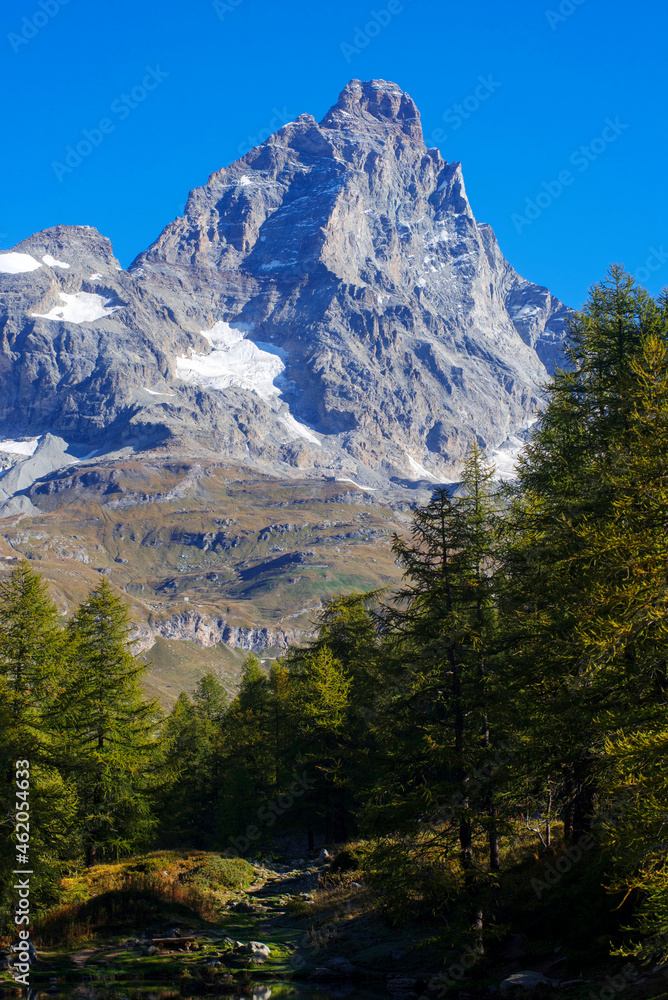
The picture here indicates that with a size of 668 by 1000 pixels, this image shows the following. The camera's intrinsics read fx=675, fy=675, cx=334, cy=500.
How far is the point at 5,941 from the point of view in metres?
18.5

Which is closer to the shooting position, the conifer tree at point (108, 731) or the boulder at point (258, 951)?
the boulder at point (258, 951)

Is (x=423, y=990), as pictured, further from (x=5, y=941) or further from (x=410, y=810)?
(x=5, y=941)

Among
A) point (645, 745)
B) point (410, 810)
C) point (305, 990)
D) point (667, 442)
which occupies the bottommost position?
point (305, 990)

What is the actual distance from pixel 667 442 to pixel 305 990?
15.6 metres

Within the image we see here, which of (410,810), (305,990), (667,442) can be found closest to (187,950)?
(305,990)

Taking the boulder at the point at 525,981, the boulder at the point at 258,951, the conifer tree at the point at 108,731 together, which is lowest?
the boulder at the point at 258,951
